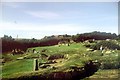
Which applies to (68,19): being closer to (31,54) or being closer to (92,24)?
(92,24)

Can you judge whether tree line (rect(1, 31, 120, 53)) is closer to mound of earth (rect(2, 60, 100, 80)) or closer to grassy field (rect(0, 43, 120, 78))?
grassy field (rect(0, 43, 120, 78))

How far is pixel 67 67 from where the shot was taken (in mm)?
4199

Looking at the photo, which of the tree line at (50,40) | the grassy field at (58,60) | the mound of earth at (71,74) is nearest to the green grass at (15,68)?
the grassy field at (58,60)

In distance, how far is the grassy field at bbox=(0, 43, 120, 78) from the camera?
4.16 meters

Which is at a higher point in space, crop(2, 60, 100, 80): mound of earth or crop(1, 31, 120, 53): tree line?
crop(1, 31, 120, 53): tree line

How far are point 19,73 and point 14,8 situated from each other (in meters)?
0.97

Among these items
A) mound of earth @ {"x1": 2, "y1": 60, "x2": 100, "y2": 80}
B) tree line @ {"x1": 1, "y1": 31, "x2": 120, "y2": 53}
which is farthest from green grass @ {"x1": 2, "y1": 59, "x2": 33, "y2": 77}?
tree line @ {"x1": 1, "y1": 31, "x2": 120, "y2": 53}

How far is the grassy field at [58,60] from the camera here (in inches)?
164

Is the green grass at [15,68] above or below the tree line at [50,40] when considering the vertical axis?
below

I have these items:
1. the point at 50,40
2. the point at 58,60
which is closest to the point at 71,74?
the point at 58,60

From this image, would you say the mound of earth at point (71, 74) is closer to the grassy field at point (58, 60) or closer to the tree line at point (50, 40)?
the grassy field at point (58, 60)

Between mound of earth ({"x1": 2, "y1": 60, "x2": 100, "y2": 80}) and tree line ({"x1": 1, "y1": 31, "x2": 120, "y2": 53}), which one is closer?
mound of earth ({"x1": 2, "y1": 60, "x2": 100, "y2": 80})

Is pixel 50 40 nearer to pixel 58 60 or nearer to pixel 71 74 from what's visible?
pixel 58 60

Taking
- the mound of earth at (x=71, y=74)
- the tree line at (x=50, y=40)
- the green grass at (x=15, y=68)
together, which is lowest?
the mound of earth at (x=71, y=74)
